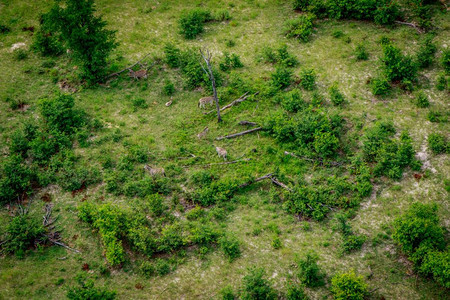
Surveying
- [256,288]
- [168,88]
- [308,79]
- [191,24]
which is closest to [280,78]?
[308,79]

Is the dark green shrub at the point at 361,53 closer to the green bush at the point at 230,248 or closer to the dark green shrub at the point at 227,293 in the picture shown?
the green bush at the point at 230,248

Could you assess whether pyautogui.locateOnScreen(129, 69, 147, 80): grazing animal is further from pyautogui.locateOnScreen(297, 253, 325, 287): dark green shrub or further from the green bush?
pyautogui.locateOnScreen(297, 253, 325, 287): dark green shrub

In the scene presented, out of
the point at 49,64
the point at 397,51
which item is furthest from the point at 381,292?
the point at 49,64

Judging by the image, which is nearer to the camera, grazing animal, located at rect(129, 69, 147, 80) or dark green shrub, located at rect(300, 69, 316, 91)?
dark green shrub, located at rect(300, 69, 316, 91)

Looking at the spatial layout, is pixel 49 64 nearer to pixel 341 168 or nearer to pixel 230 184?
pixel 230 184

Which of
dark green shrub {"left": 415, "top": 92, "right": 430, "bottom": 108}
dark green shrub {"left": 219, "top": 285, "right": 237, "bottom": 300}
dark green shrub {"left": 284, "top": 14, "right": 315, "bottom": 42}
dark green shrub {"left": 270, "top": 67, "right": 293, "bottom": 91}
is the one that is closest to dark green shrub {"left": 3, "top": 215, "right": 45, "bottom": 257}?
dark green shrub {"left": 219, "top": 285, "right": 237, "bottom": 300}
